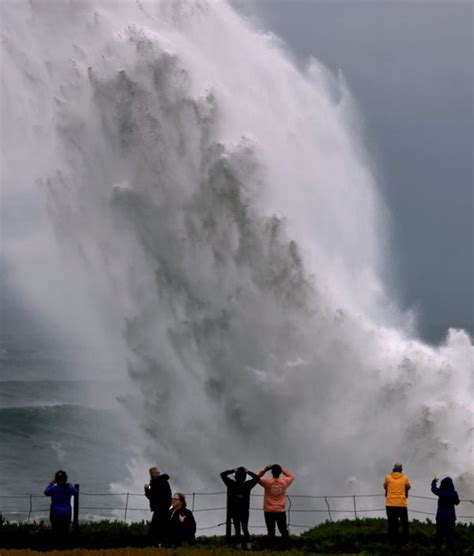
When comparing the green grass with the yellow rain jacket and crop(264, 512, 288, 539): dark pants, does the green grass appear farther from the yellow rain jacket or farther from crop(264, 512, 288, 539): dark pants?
the yellow rain jacket

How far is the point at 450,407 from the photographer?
97.4 feet

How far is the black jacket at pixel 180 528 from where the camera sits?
61.9 ft

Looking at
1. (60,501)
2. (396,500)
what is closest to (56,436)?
(60,501)

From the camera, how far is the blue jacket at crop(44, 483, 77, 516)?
749 inches

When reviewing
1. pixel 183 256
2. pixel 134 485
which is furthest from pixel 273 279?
pixel 134 485

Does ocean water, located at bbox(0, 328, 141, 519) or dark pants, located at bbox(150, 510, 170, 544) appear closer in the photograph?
dark pants, located at bbox(150, 510, 170, 544)

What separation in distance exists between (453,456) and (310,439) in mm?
4486

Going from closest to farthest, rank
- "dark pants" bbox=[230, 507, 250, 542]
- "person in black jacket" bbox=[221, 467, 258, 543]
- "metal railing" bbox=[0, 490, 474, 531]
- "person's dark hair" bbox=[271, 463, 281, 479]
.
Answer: "person's dark hair" bbox=[271, 463, 281, 479]
"person in black jacket" bbox=[221, 467, 258, 543]
"dark pants" bbox=[230, 507, 250, 542]
"metal railing" bbox=[0, 490, 474, 531]

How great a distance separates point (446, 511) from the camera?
18891 millimetres

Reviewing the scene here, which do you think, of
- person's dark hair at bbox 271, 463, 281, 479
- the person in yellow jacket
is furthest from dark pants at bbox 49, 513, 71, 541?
the person in yellow jacket

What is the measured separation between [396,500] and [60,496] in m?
6.70

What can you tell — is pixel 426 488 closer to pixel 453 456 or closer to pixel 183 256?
pixel 453 456

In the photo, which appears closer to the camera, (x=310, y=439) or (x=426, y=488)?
(x=426, y=488)

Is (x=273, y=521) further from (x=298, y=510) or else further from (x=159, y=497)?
(x=298, y=510)
